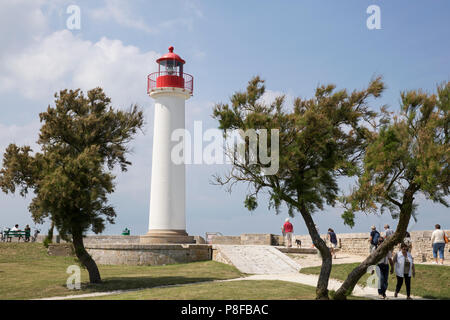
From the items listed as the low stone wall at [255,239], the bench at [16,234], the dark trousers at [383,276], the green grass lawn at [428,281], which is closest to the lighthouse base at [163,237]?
Result: the low stone wall at [255,239]

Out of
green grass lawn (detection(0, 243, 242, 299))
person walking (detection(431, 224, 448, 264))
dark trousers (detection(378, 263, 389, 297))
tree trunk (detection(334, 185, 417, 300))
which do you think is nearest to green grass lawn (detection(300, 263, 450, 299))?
person walking (detection(431, 224, 448, 264))

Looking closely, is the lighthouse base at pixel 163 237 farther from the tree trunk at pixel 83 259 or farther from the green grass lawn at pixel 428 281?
the green grass lawn at pixel 428 281

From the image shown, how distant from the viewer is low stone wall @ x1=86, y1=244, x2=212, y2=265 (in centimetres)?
2370

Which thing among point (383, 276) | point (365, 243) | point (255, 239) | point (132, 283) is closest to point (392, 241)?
point (383, 276)

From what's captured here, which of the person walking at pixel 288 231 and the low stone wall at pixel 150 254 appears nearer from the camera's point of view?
the low stone wall at pixel 150 254

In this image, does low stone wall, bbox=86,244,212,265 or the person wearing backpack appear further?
low stone wall, bbox=86,244,212,265

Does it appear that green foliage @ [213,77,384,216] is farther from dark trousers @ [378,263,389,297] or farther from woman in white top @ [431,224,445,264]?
woman in white top @ [431,224,445,264]

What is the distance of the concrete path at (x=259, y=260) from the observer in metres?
21.3

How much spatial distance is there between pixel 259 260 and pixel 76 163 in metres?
10.8

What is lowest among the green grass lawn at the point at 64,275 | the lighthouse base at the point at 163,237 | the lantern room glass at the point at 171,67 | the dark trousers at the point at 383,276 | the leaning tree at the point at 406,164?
the green grass lawn at the point at 64,275

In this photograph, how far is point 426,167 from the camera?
457 inches

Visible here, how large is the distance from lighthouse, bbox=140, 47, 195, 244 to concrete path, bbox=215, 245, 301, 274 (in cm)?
310

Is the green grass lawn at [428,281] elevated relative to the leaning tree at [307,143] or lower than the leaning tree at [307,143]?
lower
